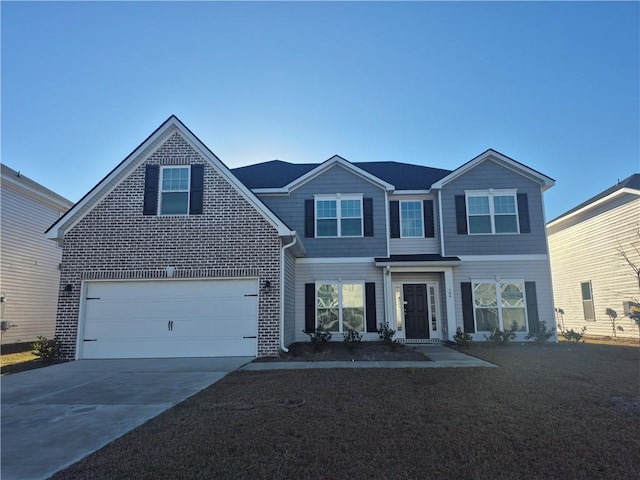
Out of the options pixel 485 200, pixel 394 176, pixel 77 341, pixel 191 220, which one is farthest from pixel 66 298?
pixel 485 200

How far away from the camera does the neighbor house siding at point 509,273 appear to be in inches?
537

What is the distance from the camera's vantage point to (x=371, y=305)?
44.6 feet

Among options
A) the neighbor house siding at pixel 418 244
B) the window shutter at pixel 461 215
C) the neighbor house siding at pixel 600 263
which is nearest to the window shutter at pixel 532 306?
the window shutter at pixel 461 215

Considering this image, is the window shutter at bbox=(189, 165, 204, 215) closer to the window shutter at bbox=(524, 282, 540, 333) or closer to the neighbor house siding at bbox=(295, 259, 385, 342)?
the neighbor house siding at bbox=(295, 259, 385, 342)

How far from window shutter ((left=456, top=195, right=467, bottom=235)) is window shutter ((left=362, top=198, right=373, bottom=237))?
9.93 feet

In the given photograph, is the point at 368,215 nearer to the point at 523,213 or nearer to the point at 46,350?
the point at 523,213

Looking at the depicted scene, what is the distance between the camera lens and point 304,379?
7355 millimetres

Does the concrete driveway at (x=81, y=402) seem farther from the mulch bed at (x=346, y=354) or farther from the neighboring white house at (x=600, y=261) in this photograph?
the neighboring white house at (x=600, y=261)

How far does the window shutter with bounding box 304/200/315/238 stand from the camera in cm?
1420

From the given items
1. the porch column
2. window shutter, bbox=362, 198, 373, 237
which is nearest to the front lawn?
the porch column

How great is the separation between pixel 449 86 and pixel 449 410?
1034 centimetres

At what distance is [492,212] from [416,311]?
4.39 metres

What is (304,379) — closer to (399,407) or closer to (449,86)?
(399,407)

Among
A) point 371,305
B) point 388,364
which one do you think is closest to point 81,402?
point 388,364
